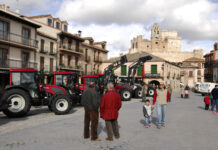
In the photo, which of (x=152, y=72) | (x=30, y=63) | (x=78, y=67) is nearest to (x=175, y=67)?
(x=152, y=72)

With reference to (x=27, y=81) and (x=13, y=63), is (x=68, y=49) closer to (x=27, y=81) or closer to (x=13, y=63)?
(x=13, y=63)

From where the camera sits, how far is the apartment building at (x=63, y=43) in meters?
31.5

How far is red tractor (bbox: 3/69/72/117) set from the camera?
9.88 metres

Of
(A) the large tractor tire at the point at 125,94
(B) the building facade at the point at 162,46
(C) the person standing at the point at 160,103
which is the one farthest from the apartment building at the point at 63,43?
(B) the building facade at the point at 162,46

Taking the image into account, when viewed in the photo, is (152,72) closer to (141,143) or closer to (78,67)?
(78,67)

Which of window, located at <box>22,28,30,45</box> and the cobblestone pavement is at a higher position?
window, located at <box>22,28,30,45</box>

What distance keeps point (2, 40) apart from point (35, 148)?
1989cm

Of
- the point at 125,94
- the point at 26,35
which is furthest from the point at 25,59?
the point at 125,94

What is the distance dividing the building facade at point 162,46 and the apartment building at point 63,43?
61802 mm

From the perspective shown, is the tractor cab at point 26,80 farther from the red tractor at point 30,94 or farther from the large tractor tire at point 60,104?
the large tractor tire at point 60,104

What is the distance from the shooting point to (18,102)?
9.93 m

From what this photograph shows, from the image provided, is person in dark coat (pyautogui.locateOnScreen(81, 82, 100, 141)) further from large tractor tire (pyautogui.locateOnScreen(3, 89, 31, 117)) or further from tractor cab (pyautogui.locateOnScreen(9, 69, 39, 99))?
tractor cab (pyautogui.locateOnScreen(9, 69, 39, 99))

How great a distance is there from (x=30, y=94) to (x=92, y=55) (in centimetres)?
3120

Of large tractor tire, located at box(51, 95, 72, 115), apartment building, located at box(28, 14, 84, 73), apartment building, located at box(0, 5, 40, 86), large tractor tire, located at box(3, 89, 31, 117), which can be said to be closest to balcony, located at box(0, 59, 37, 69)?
apartment building, located at box(0, 5, 40, 86)
